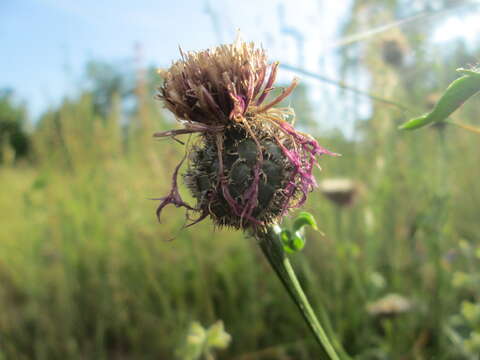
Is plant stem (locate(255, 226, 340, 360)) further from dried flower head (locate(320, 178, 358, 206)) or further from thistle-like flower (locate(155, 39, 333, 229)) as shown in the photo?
dried flower head (locate(320, 178, 358, 206))

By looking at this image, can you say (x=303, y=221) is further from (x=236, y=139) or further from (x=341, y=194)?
(x=341, y=194)

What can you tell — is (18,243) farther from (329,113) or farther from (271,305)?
(329,113)

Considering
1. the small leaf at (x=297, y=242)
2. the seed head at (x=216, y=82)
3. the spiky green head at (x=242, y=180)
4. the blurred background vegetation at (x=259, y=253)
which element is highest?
the seed head at (x=216, y=82)

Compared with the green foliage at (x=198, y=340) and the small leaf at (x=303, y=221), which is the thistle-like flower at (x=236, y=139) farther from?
the green foliage at (x=198, y=340)

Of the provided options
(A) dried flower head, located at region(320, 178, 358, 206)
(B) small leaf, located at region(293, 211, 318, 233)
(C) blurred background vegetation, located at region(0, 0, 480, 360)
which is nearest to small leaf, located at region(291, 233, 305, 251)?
(B) small leaf, located at region(293, 211, 318, 233)

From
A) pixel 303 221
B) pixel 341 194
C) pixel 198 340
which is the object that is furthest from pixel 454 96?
pixel 341 194

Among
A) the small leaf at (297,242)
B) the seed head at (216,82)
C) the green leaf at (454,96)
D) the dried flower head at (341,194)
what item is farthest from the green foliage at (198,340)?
the dried flower head at (341,194)
